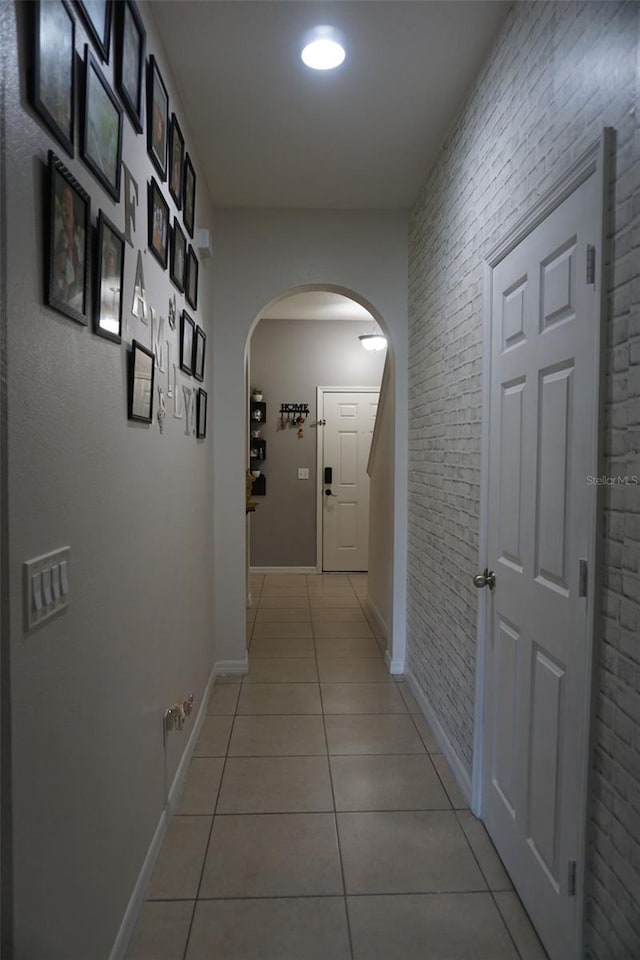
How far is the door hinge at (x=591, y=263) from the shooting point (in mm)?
1352

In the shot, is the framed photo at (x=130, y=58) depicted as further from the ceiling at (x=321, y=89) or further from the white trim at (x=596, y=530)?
the white trim at (x=596, y=530)

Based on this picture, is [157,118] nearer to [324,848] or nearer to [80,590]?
[80,590]

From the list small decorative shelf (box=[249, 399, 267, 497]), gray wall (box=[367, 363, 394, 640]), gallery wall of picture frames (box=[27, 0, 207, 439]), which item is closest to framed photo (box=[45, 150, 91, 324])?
gallery wall of picture frames (box=[27, 0, 207, 439])

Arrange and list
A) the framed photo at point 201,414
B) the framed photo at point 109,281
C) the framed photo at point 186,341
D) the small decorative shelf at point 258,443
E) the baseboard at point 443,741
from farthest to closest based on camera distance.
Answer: the small decorative shelf at point 258,443, the framed photo at point 201,414, the framed photo at point 186,341, the baseboard at point 443,741, the framed photo at point 109,281

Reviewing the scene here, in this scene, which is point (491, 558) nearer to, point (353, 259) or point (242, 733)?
point (242, 733)

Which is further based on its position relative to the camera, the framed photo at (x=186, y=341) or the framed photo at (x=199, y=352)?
the framed photo at (x=199, y=352)

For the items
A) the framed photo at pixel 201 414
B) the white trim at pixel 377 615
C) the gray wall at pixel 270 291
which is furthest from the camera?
the white trim at pixel 377 615

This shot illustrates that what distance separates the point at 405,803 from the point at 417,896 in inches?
19.4

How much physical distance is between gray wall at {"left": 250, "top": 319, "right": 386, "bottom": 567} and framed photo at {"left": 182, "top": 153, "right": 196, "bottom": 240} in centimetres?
396

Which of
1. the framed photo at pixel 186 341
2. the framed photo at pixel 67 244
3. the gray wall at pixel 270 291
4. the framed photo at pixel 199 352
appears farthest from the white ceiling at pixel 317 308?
the framed photo at pixel 67 244

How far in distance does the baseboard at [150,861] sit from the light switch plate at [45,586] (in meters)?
1.01

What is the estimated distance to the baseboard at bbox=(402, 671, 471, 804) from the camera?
2.32 metres

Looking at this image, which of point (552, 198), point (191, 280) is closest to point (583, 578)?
point (552, 198)

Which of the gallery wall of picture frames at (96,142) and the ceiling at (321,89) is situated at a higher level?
the ceiling at (321,89)
